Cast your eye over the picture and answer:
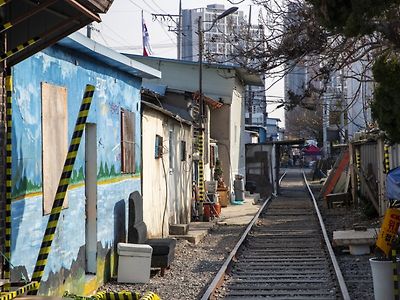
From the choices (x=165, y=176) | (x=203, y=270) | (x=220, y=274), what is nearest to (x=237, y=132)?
(x=165, y=176)

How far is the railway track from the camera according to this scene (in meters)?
11.5

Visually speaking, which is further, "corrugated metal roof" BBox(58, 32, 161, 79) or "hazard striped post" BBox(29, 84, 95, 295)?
"corrugated metal roof" BBox(58, 32, 161, 79)

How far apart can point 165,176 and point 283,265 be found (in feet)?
16.2

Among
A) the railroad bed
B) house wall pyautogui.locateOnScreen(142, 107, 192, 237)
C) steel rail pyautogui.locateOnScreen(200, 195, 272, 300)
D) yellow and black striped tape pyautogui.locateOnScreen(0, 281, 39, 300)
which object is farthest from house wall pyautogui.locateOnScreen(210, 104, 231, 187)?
yellow and black striped tape pyautogui.locateOnScreen(0, 281, 39, 300)

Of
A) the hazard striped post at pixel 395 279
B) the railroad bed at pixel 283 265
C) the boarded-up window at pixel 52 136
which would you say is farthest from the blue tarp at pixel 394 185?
the boarded-up window at pixel 52 136

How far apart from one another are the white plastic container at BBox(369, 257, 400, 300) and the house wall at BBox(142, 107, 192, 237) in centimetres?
660

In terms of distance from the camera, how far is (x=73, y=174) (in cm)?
1010

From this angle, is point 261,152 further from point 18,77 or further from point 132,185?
point 18,77

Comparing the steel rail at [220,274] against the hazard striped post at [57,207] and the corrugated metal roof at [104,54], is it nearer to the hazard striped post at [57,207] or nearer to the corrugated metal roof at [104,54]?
the hazard striped post at [57,207]

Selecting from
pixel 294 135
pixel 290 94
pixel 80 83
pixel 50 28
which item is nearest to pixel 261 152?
pixel 290 94

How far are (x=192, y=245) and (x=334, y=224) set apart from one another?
21.8 ft

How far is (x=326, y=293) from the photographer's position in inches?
449

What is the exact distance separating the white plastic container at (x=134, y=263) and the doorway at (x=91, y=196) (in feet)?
3.21

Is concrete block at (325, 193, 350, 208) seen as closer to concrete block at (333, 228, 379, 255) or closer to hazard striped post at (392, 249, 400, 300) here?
concrete block at (333, 228, 379, 255)
